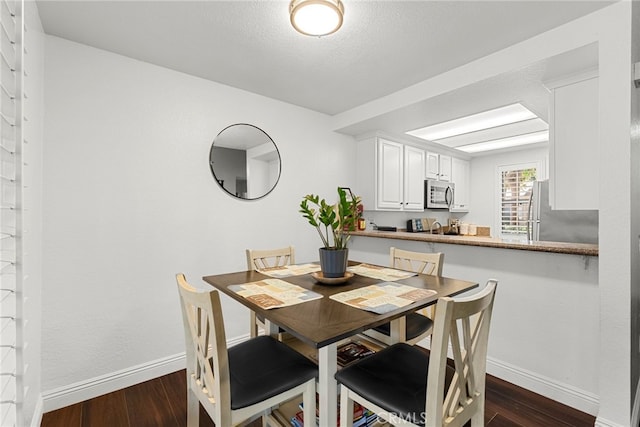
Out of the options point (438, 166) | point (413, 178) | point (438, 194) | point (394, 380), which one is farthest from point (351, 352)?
point (438, 166)

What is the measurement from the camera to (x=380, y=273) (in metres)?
1.88

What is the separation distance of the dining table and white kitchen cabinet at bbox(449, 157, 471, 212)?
3938 mm

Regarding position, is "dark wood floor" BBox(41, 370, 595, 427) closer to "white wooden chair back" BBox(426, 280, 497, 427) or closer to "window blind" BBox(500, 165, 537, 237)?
"white wooden chair back" BBox(426, 280, 497, 427)

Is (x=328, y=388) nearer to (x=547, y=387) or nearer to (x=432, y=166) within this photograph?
(x=547, y=387)

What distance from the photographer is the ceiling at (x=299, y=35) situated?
1.67 meters

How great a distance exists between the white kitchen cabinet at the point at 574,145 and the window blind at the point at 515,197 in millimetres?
3496

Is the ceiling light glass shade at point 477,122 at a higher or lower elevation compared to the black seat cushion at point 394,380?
higher

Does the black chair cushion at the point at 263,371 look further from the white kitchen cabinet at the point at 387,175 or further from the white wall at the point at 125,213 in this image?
the white kitchen cabinet at the point at 387,175

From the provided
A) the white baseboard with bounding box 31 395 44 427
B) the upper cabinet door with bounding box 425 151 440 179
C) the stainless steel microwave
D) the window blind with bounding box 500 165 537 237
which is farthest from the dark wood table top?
the window blind with bounding box 500 165 537 237

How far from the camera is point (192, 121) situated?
8.14ft

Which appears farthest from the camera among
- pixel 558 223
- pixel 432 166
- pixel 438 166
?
pixel 438 166

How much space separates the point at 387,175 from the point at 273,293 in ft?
8.93

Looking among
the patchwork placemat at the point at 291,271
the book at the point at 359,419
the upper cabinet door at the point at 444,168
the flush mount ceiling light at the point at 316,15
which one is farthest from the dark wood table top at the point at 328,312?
the upper cabinet door at the point at 444,168

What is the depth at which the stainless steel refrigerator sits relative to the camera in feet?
7.57
